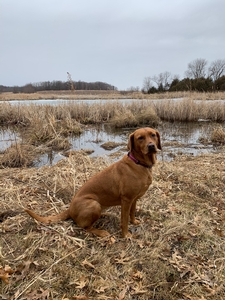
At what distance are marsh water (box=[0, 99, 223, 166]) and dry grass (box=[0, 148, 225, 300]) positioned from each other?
3355 millimetres

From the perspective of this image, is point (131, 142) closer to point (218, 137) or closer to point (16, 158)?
point (16, 158)

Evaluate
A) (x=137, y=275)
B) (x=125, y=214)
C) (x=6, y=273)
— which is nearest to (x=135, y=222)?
(x=125, y=214)

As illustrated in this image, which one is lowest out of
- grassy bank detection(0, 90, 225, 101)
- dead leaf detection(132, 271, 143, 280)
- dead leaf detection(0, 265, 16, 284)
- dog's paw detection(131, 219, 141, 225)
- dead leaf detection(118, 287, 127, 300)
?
dead leaf detection(118, 287, 127, 300)

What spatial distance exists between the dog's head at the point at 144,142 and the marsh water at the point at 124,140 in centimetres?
430

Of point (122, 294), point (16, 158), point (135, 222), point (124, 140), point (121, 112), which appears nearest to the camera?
point (122, 294)

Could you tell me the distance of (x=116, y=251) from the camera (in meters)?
3.12

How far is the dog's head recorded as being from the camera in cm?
306

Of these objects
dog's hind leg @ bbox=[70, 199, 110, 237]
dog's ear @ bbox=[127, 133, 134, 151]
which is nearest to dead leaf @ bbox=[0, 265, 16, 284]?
dog's hind leg @ bbox=[70, 199, 110, 237]

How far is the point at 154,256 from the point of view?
2.98 metres

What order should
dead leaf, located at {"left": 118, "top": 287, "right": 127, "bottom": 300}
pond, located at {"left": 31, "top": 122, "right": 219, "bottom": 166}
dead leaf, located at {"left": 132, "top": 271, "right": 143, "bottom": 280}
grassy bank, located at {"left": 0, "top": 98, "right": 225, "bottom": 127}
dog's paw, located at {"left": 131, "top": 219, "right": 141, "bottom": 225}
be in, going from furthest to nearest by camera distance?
grassy bank, located at {"left": 0, "top": 98, "right": 225, "bottom": 127}
pond, located at {"left": 31, "top": 122, "right": 219, "bottom": 166}
dog's paw, located at {"left": 131, "top": 219, "right": 141, "bottom": 225}
dead leaf, located at {"left": 132, "top": 271, "right": 143, "bottom": 280}
dead leaf, located at {"left": 118, "top": 287, "right": 127, "bottom": 300}

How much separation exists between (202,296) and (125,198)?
136 cm

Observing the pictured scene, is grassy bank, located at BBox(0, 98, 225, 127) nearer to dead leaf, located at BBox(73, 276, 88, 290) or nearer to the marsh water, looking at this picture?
the marsh water

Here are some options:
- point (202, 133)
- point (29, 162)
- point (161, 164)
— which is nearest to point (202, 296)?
point (161, 164)

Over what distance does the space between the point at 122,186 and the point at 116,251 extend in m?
0.87
